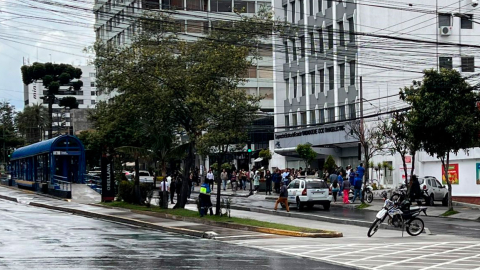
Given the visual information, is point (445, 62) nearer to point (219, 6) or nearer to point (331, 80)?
point (331, 80)

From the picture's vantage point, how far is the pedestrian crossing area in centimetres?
1550

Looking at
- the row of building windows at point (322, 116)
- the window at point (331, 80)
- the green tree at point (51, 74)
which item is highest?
the green tree at point (51, 74)

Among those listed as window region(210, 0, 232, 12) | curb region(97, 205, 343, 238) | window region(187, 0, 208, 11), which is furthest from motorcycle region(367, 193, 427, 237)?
window region(187, 0, 208, 11)

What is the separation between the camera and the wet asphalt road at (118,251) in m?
15.2

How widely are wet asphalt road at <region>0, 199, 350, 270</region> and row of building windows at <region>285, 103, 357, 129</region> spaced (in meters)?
34.5

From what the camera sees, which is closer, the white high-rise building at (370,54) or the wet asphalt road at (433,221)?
the wet asphalt road at (433,221)

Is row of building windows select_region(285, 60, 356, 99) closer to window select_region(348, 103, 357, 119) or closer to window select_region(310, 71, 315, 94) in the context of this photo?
window select_region(310, 71, 315, 94)

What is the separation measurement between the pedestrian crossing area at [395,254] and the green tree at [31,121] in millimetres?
93867

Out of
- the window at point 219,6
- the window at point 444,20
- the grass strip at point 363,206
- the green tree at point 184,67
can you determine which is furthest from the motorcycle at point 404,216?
the window at point 219,6

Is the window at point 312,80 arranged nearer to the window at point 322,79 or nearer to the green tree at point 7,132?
the window at point 322,79

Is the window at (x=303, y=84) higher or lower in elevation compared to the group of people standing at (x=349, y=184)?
higher

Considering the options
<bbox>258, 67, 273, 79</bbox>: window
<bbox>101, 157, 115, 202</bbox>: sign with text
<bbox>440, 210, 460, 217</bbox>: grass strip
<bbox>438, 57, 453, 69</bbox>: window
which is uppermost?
<bbox>258, 67, 273, 79</bbox>: window

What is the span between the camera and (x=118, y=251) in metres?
17.9

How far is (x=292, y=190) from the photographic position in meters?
37.2
